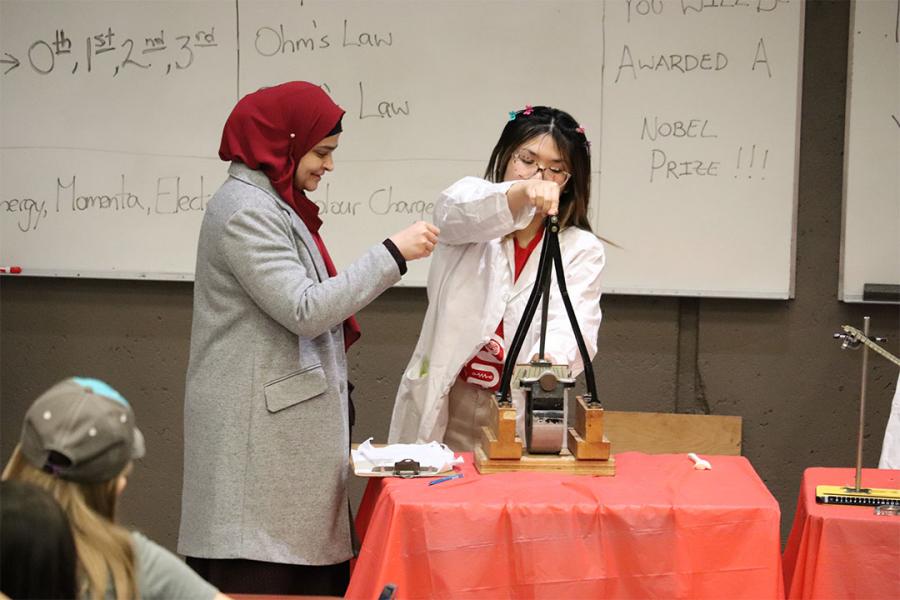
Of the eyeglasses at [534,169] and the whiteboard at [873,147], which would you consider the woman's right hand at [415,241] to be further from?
the whiteboard at [873,147]

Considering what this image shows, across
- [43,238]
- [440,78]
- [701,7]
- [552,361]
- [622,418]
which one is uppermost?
[701,7]

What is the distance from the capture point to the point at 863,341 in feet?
7.31

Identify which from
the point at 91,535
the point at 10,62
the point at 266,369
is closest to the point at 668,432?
the point at 266,369

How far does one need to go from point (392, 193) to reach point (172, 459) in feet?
4.19

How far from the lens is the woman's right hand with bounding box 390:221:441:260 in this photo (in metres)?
2.22

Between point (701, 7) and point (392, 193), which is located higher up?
point (701, 7)

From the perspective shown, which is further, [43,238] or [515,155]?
[43,238]

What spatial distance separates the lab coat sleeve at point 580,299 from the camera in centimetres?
244

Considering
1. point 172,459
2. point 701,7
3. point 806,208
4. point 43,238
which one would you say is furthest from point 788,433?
point 43,238

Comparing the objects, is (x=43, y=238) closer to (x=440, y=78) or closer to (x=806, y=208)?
(x=440, y=78)

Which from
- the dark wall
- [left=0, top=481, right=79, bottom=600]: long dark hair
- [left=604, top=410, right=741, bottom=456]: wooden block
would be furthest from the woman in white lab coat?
[left=0, top=481, right=79, bottom=600]: long dark hair

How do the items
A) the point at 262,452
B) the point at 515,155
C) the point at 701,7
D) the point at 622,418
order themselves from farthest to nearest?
the point at 701,7, the point at 622,418, the point at 515,155, the point at 262,452

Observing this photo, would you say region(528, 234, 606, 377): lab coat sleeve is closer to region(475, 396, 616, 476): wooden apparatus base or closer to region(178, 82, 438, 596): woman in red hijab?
region(475, 396, 616, 476): wooden apparatus base

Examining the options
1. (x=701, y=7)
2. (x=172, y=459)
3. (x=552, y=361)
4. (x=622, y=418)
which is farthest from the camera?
(x=172, y=459)
